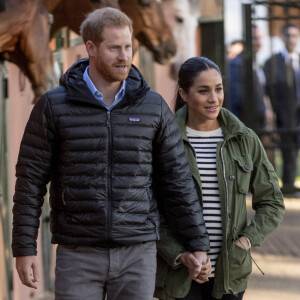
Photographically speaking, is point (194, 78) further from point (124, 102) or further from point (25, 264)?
point (25, 264)

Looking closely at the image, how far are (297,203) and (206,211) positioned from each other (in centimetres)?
817

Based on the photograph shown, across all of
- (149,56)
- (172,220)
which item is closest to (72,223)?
(172,220)

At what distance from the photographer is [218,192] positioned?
373cm

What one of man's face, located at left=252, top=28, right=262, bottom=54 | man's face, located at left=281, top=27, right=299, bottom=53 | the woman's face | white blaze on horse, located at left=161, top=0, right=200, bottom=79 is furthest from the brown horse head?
man's face, located at left=281, top=27, right=299, bottom=53

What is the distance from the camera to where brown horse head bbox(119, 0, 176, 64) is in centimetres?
684

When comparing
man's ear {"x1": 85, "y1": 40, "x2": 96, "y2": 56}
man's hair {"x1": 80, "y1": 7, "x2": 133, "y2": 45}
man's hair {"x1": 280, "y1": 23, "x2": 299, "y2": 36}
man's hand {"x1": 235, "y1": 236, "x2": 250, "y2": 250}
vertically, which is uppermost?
man's hair {"x1": 280, "y1": 23, "x2": 299, "y2": 36}

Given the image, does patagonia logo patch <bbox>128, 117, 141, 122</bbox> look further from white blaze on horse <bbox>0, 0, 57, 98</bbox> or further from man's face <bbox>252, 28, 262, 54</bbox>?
man's face <bbox>252, 28, 262, 54</bbox>

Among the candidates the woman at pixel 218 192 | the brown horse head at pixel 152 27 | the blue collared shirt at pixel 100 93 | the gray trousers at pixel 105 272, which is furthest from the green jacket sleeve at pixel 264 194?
the brown horse head at pixel 152 27

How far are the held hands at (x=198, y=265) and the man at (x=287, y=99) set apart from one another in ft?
28.6

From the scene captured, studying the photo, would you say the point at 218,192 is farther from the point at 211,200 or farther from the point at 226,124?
the point at 226,124

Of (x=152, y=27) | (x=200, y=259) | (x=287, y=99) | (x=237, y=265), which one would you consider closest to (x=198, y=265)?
(x=200, y=259)

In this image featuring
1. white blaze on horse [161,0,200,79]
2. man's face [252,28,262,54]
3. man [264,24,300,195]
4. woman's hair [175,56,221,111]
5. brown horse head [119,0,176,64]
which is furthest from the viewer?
man [264,24,300,195]

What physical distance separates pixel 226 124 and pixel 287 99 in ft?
28.4

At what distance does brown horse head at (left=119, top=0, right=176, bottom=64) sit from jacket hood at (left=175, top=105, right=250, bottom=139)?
2.70 metres
